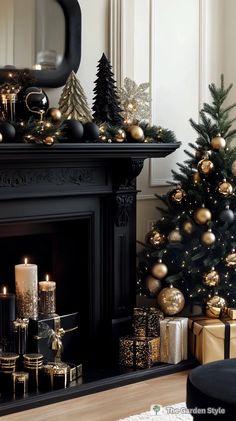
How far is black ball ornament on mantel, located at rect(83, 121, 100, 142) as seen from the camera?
397cm

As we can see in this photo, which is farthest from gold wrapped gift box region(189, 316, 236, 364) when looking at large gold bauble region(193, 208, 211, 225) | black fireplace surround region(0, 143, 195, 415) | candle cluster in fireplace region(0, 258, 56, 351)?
candle cluster in fireplace region(0, 258, 56, 351)

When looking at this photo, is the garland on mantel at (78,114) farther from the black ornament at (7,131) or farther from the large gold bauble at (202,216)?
the large gold bauble at (202,216)

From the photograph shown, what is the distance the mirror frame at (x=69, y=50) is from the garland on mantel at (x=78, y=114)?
0.10 m

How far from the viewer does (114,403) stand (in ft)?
12.7

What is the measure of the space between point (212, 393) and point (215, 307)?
182 centimetres

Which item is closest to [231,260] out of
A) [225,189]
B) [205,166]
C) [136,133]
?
[225,189]

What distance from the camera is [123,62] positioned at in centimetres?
450

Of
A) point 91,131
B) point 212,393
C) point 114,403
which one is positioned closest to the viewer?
point 212,393

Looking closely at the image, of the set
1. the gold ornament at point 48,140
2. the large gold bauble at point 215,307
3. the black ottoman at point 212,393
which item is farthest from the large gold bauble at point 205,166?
the black ottoman at point 212,393

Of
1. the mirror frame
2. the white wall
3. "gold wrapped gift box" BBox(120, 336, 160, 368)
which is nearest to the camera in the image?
the mirror frame

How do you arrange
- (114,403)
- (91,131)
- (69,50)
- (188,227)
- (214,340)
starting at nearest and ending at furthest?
(114,403) → (91,131) → (69,50) → (214,340) → (188,227)

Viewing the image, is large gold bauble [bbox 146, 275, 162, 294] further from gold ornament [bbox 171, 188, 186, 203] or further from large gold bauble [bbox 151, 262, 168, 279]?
gold ornament [bbox 171, 188, 186, 203]

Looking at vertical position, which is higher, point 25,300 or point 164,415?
point 25,300

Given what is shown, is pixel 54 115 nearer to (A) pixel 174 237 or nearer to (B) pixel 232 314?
(A) pixel 174 237
